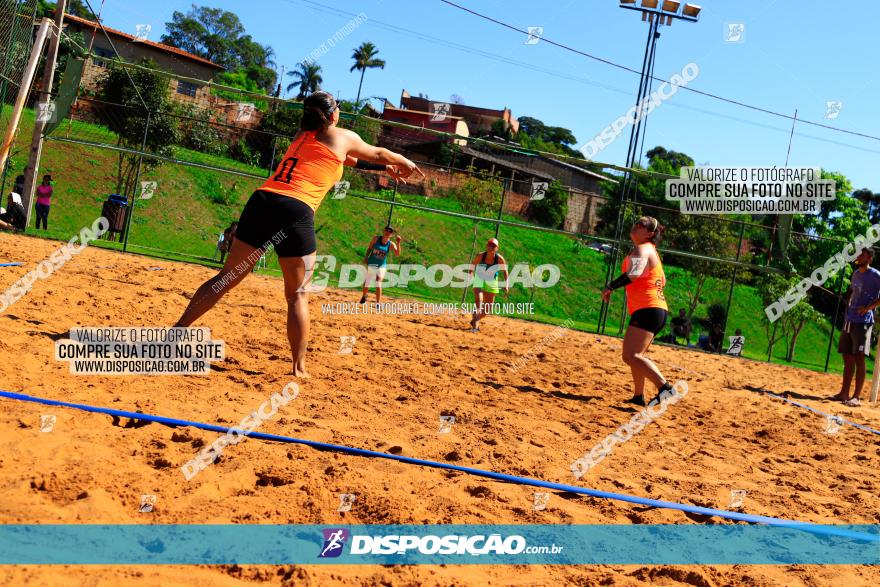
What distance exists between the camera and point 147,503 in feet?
8.33

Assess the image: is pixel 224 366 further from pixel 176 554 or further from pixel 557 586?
pixel 557 586

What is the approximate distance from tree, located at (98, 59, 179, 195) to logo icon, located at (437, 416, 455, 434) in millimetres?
12760

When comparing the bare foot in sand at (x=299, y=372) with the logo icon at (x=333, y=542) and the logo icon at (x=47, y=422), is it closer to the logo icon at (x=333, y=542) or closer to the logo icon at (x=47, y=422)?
the logo icon at (x=47, y=422)

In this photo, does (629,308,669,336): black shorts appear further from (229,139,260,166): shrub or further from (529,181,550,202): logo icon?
(229,139,260,166): shrub

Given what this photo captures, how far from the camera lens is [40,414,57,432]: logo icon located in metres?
3.08

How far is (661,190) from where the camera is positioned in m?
45.0

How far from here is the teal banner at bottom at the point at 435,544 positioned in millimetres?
2188

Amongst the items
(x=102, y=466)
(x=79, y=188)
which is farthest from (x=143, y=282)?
(x=79, y=188)

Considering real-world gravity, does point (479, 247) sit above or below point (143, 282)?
above

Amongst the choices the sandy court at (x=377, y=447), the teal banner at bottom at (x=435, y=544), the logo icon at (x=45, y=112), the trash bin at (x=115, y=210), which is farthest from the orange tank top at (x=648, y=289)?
the trash bin at (x=115, y=210)

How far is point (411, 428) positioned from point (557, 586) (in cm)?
192

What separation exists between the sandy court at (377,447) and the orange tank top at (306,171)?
1365 millimetres

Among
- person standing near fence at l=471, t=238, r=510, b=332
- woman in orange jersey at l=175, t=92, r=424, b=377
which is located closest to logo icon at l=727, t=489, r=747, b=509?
woman in orange jersey at l=175, t=92, r=424, b=377

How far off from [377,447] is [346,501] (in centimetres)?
82
